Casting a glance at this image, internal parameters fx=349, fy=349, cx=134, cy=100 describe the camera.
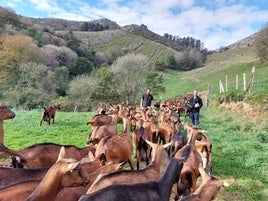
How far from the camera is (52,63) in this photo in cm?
5428

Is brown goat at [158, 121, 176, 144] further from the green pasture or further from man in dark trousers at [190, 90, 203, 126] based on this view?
man in dark trousers at [190, 90, 203, 126]

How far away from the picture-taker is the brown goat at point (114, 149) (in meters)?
7.10

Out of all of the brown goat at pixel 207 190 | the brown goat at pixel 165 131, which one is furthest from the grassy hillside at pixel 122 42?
the brown goat at pixel 207 190

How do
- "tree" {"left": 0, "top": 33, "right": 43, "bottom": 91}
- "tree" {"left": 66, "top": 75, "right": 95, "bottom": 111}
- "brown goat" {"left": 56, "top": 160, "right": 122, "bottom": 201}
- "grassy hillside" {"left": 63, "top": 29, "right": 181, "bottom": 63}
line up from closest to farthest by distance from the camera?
1. "brown goat" {"left": 56, "top": 160, "right": 122, "bottom": 201}
2. "tree" {"left": 66, "top": 75, "right": 95, "bottom": 111}
3. "tree" {"left": 0, "top": 33, "right": 43, "bottom": 91}
4. "grassy hillside" {"left": 63, "top": 29, "right": 181, "bottom": 63}

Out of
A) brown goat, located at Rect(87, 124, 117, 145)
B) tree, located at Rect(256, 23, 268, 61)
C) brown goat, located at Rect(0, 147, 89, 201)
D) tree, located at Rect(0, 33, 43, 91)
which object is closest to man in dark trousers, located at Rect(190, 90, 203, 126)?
brown goat, located at Rect(87, 124, 117, 145)

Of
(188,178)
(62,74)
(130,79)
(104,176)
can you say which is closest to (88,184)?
(104,176)

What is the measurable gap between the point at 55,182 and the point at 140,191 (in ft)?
3.48

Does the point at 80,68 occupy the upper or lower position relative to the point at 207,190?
upper

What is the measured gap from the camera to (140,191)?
→ 441cm

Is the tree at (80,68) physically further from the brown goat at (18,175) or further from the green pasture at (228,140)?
the brown goat at (18,175)

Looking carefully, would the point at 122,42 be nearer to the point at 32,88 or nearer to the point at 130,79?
the point at 130,79

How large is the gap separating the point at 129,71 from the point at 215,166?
28830 mm

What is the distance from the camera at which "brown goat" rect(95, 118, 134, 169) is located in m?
7.10

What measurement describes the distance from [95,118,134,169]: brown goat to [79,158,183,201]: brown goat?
206 cm
